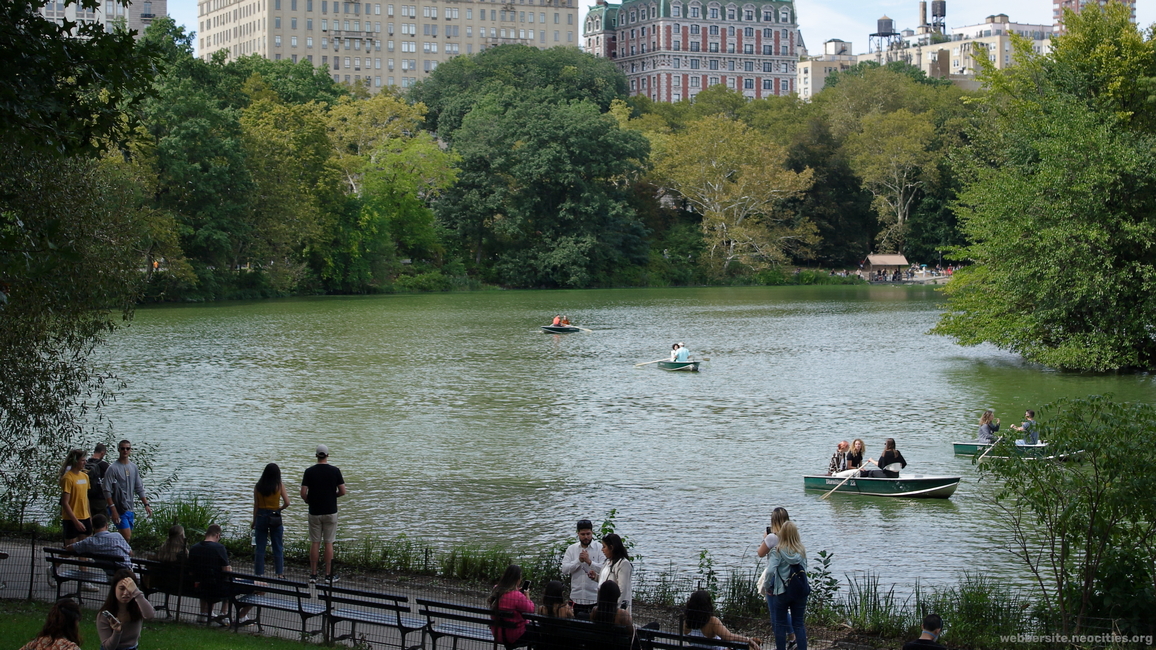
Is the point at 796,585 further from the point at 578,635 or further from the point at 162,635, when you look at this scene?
the point at 162,635

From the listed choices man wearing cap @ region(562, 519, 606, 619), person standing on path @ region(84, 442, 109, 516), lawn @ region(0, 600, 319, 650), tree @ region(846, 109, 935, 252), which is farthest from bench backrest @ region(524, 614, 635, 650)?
tree @ region(846, 109, 935, 252)

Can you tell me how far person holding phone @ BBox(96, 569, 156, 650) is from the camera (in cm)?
797

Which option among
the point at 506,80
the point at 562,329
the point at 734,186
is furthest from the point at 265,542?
the point at 506,80

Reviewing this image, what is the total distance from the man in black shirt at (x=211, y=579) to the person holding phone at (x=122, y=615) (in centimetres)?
204

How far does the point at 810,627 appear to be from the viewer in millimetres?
11523

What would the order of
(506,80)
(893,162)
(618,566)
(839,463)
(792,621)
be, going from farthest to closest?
1. (506,80)
2. (893,162)
3. (839,463)
4. (792,621)
5. (618,566)

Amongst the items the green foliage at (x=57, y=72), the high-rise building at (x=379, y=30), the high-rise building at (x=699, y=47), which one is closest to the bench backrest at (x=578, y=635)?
the green foliage at (x=57, y=72)

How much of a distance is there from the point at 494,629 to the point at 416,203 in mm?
77547

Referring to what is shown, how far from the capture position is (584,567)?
1023 centimetres

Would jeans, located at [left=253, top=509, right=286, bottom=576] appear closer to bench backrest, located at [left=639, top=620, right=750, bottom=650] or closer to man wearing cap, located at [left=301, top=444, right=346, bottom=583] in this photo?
man wearing cap, located at [left=301, top=444, right=346, bottom=583]

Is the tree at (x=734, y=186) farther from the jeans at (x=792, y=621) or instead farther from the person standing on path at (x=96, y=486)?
the jeans at (x=792, y=621)

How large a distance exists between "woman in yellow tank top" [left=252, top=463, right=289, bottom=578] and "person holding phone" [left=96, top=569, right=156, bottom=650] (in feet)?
14.1

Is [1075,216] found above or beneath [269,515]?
above

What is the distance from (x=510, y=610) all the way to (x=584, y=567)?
1.30 meters
